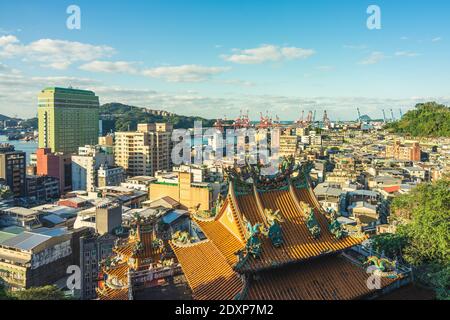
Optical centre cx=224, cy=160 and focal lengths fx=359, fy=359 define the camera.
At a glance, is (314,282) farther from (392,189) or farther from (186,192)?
(392,189)

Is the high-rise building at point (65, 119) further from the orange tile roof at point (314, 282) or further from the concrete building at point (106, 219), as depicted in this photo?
the orange tile roof at point (314, 282)

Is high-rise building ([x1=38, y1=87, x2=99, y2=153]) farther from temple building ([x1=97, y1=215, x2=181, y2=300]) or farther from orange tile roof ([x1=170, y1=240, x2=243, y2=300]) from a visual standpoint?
orange tile roof ([x1=170, y1=240, x2=243, y2=300])

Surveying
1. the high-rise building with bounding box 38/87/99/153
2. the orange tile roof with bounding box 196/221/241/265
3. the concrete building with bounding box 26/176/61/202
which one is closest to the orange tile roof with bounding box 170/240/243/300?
the orange tile roof with bounding box 196/221/241/265

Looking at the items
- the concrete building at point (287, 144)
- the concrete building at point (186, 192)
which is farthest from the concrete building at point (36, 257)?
the concrete building at point (287, 144)

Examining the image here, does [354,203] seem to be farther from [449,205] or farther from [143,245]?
[143,245]

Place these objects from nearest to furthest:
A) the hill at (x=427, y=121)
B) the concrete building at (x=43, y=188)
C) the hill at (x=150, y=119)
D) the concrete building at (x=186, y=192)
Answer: the concrete building at (x=186, y=192) < the concrete building at (x=43, y=188) < the hill at (x=427, y=121) < the hill at (x=150, y=119)
